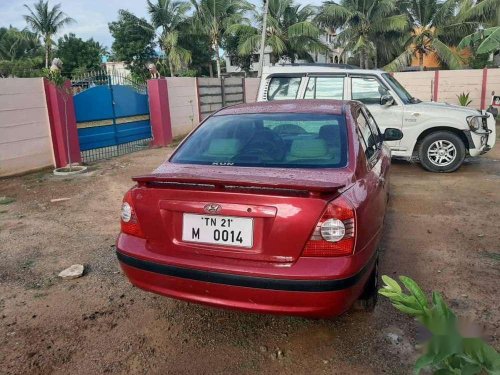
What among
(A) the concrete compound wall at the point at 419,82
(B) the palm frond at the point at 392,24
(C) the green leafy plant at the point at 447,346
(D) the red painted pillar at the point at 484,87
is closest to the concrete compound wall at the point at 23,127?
(C) the green leafy plant at the point at 447,346

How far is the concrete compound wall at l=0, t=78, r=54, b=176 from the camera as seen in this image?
8008 millimetres

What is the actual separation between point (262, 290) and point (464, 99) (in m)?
15.6

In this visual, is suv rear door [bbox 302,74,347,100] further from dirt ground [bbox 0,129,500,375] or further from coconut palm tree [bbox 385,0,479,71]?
coconut palm tree [bbox 385,0,479,71]

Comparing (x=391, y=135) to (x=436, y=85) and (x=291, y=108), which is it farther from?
(x=436, y=85)

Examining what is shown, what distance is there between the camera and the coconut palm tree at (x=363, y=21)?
26.7 metres

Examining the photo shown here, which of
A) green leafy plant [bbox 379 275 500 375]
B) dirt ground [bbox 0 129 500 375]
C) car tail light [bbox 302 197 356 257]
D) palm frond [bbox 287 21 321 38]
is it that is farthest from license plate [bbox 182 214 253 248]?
palm frond [bbox 287 21 321 38]

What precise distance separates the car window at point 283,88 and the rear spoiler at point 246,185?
547cm

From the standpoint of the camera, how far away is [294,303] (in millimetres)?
2293

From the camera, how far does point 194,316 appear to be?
10.1 ft

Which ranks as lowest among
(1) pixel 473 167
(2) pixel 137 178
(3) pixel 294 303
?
(1) pixel 473 167

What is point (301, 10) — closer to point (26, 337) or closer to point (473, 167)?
point (473, 167)

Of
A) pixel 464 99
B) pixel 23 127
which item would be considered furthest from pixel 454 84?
pixel 23 127

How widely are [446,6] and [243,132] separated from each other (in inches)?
1050

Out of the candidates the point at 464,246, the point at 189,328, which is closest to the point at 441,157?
Result: the point at 464,246
